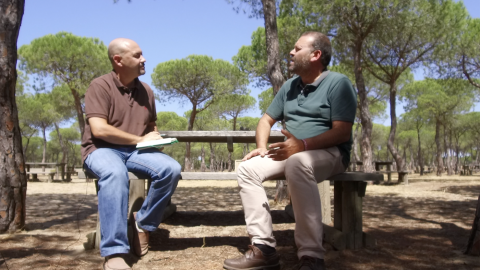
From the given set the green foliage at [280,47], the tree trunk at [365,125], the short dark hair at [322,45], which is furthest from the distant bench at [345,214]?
the tree trunk at [365,125]

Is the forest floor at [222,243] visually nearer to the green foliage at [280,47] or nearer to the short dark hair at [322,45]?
the short dark hair at [322,45]

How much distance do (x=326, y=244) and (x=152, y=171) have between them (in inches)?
57.4

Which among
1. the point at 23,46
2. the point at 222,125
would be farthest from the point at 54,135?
the point at 23,46

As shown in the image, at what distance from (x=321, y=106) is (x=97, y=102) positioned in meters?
1.51

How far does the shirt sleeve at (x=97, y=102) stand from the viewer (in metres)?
2.58

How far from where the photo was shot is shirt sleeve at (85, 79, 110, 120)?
2.58 meters

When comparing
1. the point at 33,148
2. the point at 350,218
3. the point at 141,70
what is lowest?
the point at 350,218

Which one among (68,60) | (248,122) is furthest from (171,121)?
(68,60)

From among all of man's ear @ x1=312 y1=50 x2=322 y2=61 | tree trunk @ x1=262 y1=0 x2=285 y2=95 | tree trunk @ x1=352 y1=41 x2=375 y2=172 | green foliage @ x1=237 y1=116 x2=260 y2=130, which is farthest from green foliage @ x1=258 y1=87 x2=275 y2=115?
man's ear @ x1=312 y1=50 x2=322 y2=61

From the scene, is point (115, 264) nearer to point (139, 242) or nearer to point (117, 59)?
point (139, 242)

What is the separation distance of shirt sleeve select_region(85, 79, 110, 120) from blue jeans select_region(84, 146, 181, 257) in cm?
24

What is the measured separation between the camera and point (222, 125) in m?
43.8

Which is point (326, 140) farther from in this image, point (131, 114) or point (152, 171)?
point (131, 114)

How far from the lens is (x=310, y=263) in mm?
2129
